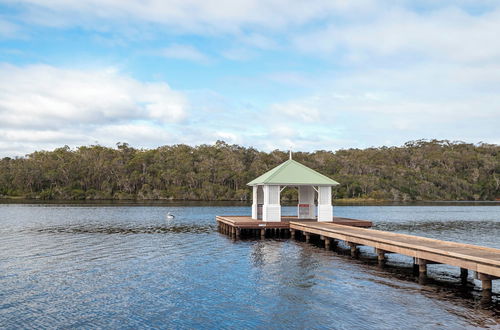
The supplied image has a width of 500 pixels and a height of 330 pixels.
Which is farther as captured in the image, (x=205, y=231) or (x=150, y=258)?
(x=205, y=231)

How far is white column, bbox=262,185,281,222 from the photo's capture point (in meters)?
29.2

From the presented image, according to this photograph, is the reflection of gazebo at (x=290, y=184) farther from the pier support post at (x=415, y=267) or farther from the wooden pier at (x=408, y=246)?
the pier support post at (x=415, y=267)

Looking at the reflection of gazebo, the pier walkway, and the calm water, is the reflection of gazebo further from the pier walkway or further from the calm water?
the pier walkway

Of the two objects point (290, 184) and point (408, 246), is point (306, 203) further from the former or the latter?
point (408, 246)

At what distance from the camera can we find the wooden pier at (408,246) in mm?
13875

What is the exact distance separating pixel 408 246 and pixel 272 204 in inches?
514

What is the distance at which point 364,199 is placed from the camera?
4016 inches

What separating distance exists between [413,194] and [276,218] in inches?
3439

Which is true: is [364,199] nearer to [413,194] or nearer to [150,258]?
[413,194]

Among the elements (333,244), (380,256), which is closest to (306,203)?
(333,244)

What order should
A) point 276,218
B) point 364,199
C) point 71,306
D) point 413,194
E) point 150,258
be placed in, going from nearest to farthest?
point 71,306 → point 150,258 → point 276,218 → point 364,199 → point 413,194

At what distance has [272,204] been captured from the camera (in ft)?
96.7

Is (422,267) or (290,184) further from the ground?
(290,184)

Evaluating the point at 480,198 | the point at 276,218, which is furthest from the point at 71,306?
the point at 480,198
